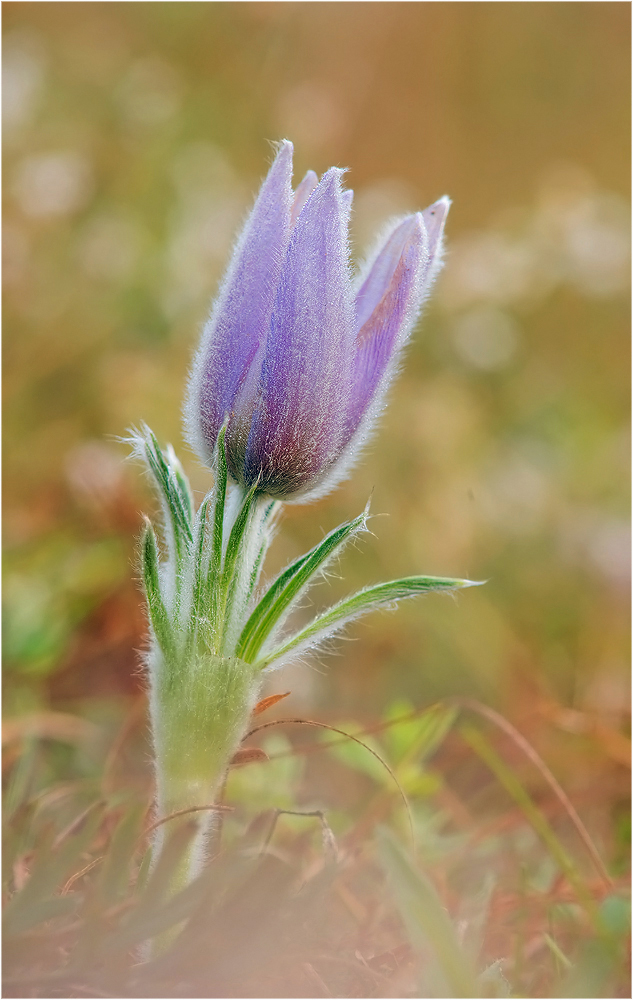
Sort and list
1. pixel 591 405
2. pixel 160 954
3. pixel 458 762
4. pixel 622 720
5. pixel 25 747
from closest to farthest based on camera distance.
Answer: pixel 160 954, pixel 25 747, pixel 458 762, pixel 622 720, pixel 591 405

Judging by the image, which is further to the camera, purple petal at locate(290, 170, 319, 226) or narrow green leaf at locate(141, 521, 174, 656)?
purple petal at locate(290, 170, 319, 226)

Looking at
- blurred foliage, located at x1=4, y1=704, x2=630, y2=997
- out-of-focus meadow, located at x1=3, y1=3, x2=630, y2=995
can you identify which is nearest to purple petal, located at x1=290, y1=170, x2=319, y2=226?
blurred foliage, located at x1=4, y1=704, x2=630, y2=997

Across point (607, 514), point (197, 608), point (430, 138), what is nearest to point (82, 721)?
point (197, 608)

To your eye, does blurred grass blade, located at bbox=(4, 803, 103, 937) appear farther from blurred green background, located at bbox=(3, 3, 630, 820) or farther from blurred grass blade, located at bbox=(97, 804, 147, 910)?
blurred green background, located at bbox=(3, 3, 630, 820)

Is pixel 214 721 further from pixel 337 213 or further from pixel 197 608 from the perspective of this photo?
pixel 337 213

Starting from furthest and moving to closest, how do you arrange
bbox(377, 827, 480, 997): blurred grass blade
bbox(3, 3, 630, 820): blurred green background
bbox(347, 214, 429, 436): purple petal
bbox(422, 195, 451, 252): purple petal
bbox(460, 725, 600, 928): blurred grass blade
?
bbox(3, 3, 630, 820): blurred green background
bbox(460, 725, 600, 928): blurred grass blade
bbox(422, 195, 451, 252): purple petal
bbox(347, 214, 429, 436): purple petal
bbox(377, 827, 480, 997): blurred grass blade
